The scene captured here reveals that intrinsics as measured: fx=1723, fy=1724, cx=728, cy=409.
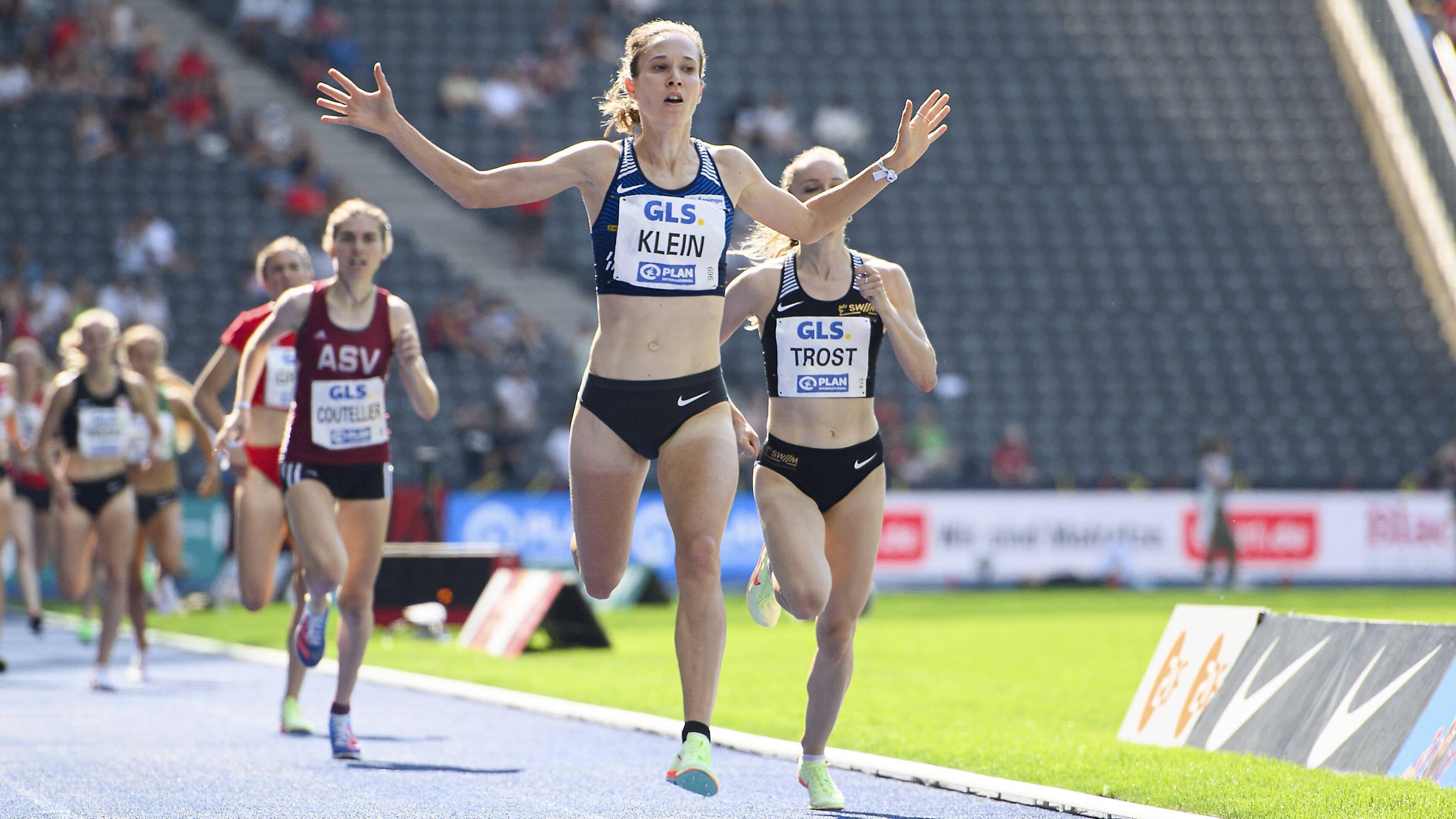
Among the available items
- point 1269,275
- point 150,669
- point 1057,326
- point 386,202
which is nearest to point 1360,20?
point 1269,275

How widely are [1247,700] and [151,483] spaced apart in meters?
7.57

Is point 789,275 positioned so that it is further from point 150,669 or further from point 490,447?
point 490,447

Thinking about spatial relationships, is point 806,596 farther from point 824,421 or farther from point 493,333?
point 493,333

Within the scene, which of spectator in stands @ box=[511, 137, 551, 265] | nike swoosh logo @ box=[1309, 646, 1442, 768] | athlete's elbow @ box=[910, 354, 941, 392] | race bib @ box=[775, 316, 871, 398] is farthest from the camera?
spectator in stands @ box=[511, 137, 551, 265]

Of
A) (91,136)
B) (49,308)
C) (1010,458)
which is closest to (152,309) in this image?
(49,308)

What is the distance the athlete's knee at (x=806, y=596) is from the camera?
19.8 ft

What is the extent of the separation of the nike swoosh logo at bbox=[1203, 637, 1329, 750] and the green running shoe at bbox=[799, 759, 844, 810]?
2135mm

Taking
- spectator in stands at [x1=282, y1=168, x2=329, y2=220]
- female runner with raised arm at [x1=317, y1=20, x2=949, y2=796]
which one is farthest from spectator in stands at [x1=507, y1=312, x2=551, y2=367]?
female runner with raised arm at [x1=317, y1=20, x2=949, y2=796]

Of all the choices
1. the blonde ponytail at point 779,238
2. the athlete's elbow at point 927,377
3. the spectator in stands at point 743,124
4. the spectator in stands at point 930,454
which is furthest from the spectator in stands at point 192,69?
the athlete's elbow at point 927,377

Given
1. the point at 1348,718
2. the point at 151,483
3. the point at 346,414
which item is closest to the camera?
the point at 1348,718

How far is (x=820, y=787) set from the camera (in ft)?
20.2

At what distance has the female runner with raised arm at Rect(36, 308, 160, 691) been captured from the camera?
11.4 meters

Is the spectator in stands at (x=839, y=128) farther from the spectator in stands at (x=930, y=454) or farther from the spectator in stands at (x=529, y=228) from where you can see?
the spectator in stands at (x=930, y=454)

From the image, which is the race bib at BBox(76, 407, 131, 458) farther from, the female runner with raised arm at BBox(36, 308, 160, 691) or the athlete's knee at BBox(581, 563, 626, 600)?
the athlete's knee at BBox(581, 563, 626, 600)
